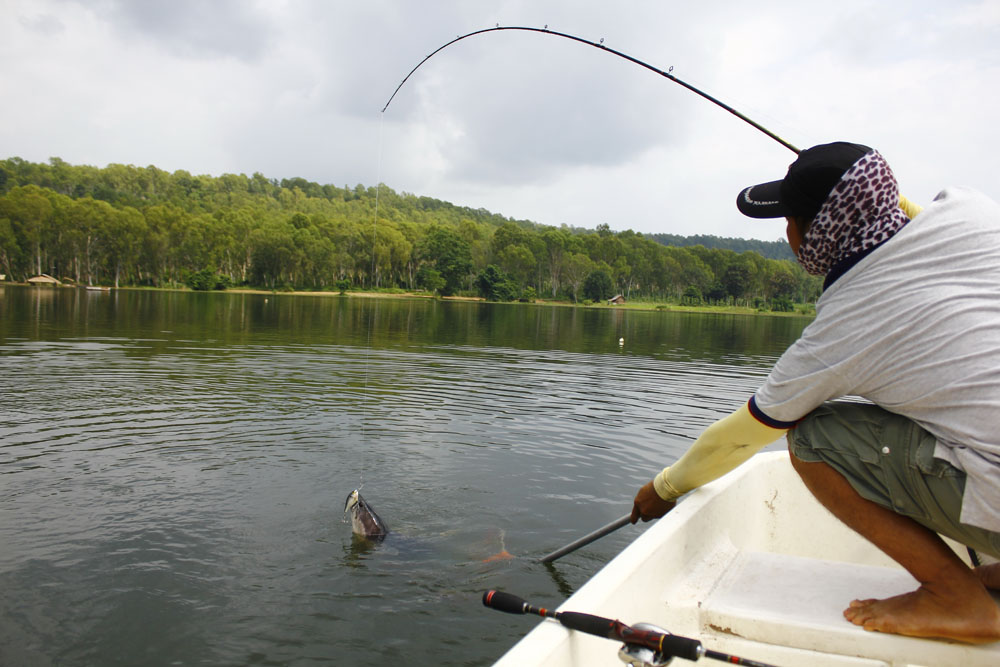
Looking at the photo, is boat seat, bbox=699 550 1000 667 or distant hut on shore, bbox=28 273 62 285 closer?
boat seat, bbox=699 550 1000 667

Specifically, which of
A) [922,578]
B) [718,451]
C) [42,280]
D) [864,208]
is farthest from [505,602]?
[42,280]

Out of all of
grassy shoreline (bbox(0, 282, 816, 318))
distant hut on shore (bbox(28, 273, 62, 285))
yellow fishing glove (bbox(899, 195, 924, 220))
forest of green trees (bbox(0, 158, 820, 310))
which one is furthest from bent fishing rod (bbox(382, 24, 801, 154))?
distant hut on shore (bbox(28, 273, 62, 285))

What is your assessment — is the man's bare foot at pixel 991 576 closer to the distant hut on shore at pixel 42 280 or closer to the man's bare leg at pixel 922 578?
the man's bare leg at pixel 922 578

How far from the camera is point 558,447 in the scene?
28.2ft

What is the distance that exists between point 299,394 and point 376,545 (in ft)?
22.2

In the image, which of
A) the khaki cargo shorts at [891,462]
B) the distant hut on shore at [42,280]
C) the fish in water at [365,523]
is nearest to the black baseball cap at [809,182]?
the khaki cargo shorts at [891,462]

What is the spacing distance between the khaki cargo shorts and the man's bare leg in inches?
1.9

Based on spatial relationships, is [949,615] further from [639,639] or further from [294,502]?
[294,502]

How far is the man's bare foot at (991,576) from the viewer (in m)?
2.56

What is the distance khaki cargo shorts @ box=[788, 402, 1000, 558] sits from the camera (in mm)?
2055

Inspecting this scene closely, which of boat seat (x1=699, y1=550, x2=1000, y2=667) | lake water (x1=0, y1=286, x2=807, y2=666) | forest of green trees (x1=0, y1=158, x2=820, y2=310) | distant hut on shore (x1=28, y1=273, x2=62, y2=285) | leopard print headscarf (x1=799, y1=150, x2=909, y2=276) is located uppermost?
forest of green trees (x1=0, y1=158, x2=820, y2=310)

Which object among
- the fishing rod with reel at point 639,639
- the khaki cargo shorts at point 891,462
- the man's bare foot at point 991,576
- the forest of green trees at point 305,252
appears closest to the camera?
the fishing rod with reel at point 639,639

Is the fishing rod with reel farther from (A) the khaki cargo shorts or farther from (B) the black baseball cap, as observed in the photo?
(B) the black baseball cap

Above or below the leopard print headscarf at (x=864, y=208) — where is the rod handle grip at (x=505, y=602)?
below
